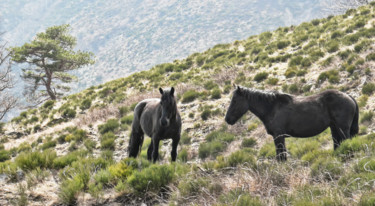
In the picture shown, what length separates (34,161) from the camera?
732 cm

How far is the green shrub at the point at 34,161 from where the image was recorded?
721 centimetres

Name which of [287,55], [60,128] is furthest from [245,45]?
[60,128]

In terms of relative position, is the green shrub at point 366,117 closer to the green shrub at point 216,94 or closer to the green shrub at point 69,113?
the green shrub at point 216,94

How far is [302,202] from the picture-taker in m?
3.76

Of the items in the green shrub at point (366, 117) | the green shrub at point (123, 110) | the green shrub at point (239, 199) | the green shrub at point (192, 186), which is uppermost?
the green shrub at point (239, 199)

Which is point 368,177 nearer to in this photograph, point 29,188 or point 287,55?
point 29,188

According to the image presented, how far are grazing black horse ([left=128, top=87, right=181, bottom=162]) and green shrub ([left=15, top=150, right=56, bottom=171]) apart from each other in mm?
2319

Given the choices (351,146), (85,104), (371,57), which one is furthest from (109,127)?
(371,57)

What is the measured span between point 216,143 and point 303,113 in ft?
12.5

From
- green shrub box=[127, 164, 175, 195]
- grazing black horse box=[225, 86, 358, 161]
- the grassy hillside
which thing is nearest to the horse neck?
grazing black horse box=[225, 86, 358, 161]

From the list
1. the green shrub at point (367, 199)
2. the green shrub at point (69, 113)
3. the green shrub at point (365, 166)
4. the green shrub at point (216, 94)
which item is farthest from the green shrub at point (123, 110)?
the green shrub at point (367, 199)

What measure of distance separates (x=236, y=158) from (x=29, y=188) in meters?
4.46

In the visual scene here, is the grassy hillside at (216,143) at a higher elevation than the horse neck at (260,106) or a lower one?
lower

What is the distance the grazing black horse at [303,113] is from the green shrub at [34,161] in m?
5.18
